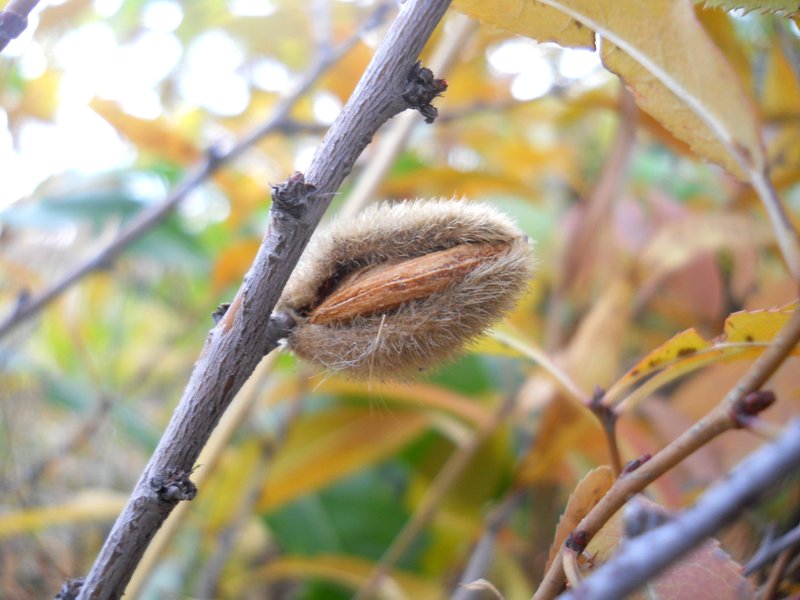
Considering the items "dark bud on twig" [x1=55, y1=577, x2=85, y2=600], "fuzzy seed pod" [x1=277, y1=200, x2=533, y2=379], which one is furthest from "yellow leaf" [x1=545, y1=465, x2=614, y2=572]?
"dark bud on twig" [x1=55, y1=577, x2=85, y2=600]

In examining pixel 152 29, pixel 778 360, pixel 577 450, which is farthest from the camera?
pixel 152 29

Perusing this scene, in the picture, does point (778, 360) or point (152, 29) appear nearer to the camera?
point (778, 360)

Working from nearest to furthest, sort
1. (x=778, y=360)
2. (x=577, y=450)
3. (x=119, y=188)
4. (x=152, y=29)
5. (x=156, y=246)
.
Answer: (x=778, y=360)
(x=577, y=450)
(x=156, y=246)
(x=119, y=188)
(x=152, y=29)

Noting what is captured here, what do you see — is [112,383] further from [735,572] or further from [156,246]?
[735,572]

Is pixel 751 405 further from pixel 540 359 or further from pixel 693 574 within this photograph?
pixel 540 359

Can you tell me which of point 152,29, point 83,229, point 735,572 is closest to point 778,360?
point 735,572

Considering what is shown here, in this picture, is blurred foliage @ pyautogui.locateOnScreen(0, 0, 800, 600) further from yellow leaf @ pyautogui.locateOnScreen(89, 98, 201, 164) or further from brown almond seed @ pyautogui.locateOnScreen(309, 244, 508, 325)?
brown almond seed @ pyautogui.locateOnScreen(309, 244, 508, 325)

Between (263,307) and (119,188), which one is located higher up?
(119,188)
